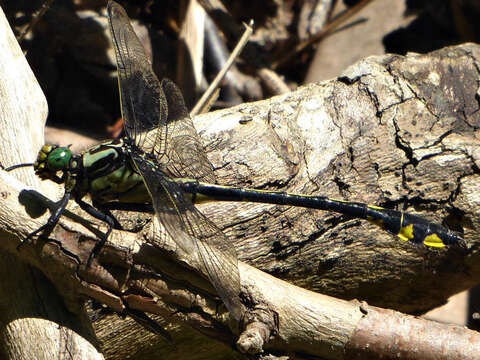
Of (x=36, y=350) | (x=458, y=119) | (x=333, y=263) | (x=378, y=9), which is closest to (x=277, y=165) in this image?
(x=333, y=263)

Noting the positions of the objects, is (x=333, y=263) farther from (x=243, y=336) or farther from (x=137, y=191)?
(x=137, y=191)

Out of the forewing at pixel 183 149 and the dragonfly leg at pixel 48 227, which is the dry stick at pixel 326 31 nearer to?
the forewing at pixel 183 149

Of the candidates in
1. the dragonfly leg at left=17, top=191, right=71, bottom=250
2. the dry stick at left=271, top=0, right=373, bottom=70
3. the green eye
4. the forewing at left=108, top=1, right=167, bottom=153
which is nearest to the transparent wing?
the forewing at left=108, top=1, right=167, bottom=153

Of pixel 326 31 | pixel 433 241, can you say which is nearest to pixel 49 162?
pixel 433 241

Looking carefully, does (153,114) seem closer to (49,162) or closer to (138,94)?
(138,94)

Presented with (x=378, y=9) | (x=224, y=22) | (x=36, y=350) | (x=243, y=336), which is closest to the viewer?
(x=243, y=336)
